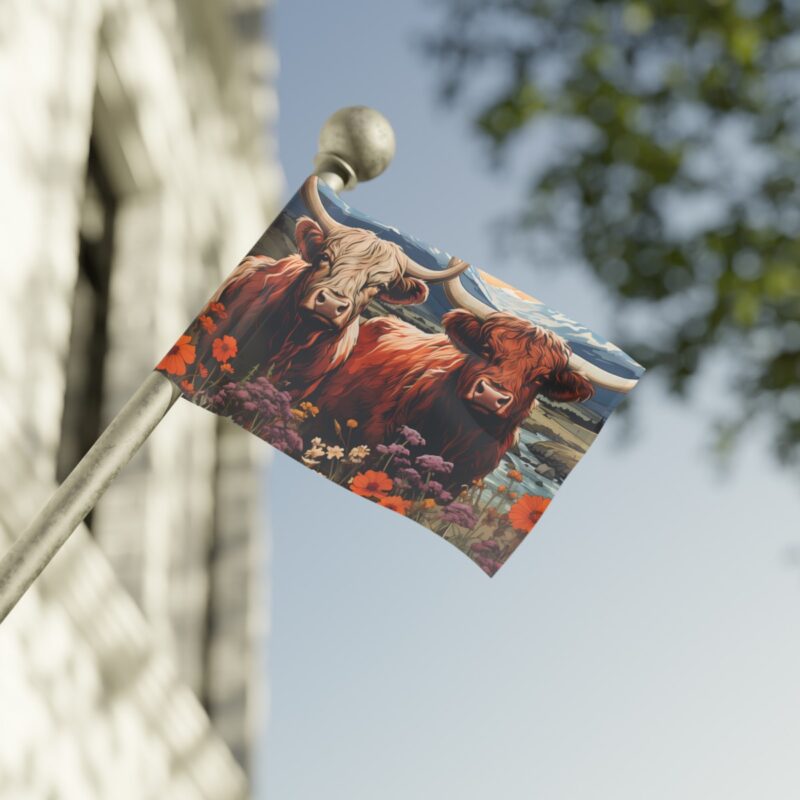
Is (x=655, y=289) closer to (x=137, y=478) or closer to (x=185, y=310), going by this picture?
(x=185, y=310)

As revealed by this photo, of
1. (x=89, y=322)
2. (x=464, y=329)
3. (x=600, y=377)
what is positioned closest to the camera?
(x=600, y=377)

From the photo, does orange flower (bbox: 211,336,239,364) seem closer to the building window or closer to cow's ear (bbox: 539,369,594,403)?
cow's ear (bbox: 539,369,594,403)

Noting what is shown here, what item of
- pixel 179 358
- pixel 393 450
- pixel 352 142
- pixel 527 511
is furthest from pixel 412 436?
pixel 352 142

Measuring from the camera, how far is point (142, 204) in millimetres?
8367

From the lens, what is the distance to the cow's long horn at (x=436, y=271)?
4.41m

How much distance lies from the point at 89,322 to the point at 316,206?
12.4 feet

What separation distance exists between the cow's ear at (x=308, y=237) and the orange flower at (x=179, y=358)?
1.95 feet

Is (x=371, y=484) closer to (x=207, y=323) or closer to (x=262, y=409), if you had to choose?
(x=262, y=409)

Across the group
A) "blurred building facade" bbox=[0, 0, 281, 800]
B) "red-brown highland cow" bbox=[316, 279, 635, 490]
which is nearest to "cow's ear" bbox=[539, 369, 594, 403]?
"red-brown highland cow" bbox=[316, 279, 635, 490]

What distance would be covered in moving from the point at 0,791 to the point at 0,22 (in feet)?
10.7

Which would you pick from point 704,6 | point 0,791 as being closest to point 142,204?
point 704,6

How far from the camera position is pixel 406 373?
4.29 metres

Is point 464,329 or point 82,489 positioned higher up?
point 464,329

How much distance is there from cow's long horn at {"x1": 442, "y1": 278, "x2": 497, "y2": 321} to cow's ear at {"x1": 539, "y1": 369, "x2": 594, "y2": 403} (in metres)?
0.33
